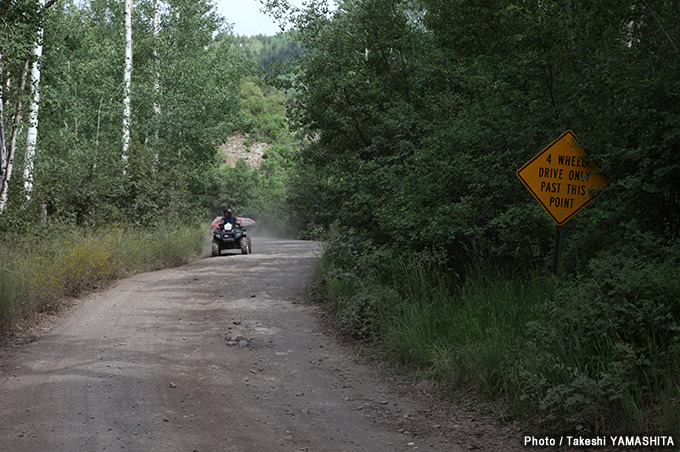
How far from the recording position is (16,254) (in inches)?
450

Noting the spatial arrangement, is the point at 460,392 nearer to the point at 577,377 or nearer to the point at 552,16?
the point at 577,377

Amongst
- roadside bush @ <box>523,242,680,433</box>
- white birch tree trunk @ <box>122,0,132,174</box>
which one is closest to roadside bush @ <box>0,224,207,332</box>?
white birch tree trunk @ <box>122,0,132,174</box>

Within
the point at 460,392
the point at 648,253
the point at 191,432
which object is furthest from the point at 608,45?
the point at 191,432

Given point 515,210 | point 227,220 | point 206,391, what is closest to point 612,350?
point 515,210

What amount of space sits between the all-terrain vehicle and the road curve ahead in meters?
10.7

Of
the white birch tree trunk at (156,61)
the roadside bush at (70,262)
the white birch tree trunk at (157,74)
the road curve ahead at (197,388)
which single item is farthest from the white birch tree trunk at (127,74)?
the road curve ahead at (197,388)

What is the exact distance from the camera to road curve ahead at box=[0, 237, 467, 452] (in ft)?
16.8

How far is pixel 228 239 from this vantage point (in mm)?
22484

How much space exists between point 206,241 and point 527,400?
21.1 m

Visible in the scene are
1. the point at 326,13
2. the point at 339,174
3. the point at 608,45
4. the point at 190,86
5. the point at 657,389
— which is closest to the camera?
the point at 657,389

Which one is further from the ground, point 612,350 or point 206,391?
point 612,350

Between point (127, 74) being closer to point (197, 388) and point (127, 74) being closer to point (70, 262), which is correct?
point (70, 262)

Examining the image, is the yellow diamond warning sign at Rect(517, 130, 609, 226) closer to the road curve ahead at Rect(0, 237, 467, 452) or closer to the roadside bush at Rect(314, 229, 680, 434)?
the roadside bush at Rect(314, 229, 680, 434)

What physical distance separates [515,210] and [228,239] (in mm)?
15362
